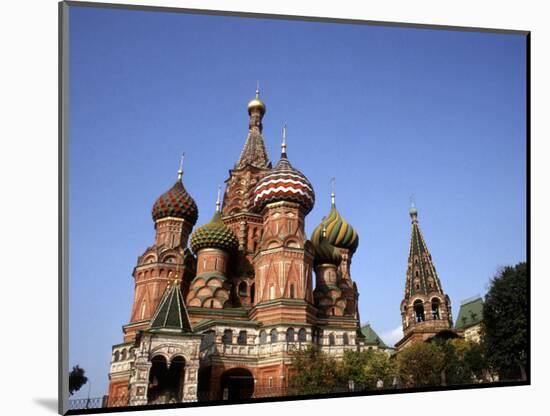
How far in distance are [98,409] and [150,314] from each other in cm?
990

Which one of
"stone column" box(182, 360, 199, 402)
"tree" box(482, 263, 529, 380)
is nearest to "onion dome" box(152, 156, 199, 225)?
"stone column" box(182, 360, 199, 402)

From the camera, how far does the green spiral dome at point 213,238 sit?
70.9ft

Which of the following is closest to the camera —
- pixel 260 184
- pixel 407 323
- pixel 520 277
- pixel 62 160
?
pixel 62 160

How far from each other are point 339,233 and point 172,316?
11144 mm

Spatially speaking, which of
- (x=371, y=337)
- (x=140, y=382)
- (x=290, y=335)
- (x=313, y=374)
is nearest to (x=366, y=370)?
(x=313, y=374)

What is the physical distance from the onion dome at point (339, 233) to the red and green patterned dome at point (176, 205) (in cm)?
559

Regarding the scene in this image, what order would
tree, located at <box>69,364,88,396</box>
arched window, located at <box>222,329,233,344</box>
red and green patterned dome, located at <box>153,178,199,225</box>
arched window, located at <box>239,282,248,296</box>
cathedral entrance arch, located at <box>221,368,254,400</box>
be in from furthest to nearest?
arched window, located at <box>239,282,248,296</box> < red and green patterned dome, located at <box>153,178,199,225</box> < arched window, located at <box>222,329,233,344</box> < cathedral entrance arch, located at <box>221,368,254,400</box> < tree, located at <box>69,364,88,396</box>

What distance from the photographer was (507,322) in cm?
1435

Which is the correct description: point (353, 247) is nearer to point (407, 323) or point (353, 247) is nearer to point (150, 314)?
point (407, 323)

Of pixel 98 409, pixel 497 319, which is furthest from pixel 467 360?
pixel 98 409

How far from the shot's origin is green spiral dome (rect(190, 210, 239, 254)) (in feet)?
70.9

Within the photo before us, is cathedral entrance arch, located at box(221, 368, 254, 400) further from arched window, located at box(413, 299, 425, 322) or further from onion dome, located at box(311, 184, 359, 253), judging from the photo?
arched window, located at box(413, 299, 425, 322)

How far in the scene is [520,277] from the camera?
13.9 meters

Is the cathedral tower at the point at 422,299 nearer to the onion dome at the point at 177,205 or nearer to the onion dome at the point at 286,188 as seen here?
the onion dome at the point at 286,188
